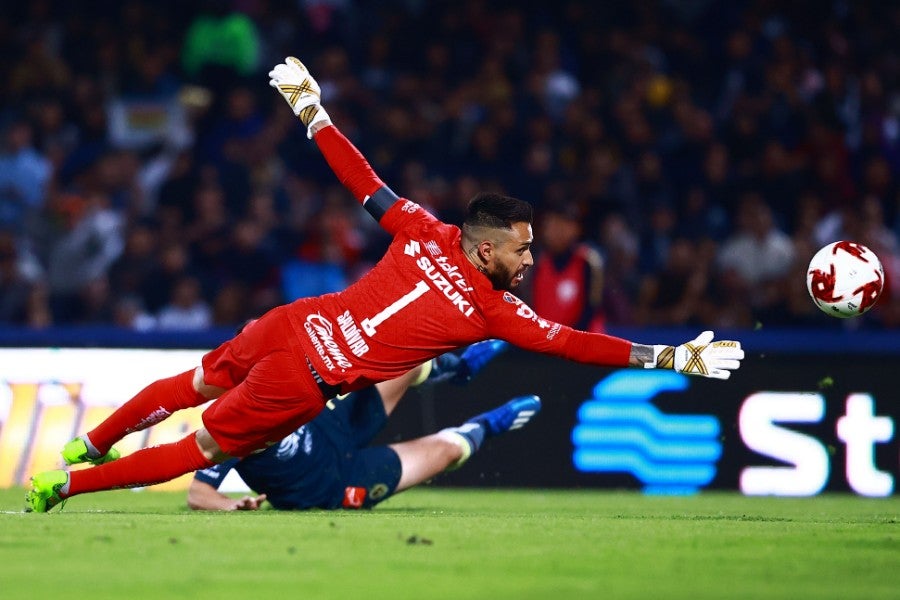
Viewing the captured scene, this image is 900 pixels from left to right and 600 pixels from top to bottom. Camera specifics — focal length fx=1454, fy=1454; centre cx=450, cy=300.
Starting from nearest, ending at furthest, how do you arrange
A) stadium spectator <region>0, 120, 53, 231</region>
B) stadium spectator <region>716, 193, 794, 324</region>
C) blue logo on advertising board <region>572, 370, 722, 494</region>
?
blue logo on advertising board <region>572, 370, 722, 494</region>, stadium spectator <region>716, 193, 794, 324</region>, stadium spectator <region>0, 120, 53, 231</region>

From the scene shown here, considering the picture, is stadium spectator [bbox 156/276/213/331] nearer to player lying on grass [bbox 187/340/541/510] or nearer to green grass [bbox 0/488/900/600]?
player lying on grass [bbox 187/340/541/510]

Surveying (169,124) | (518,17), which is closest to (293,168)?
(169,124)

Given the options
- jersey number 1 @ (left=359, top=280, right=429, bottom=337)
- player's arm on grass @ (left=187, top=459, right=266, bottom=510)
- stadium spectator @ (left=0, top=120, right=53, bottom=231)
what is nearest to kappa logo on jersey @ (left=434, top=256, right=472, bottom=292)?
jersey number 1 @ (left=359, top=280, right=429, bottom=337)

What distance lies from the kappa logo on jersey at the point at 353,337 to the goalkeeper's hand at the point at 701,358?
147 cm

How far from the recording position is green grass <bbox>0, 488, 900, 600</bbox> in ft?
16.9

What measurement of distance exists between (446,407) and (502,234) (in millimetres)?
4164

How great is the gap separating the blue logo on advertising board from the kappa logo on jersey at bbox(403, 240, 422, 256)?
406 cm

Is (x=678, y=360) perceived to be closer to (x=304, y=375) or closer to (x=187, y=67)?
(x=304, y=375)

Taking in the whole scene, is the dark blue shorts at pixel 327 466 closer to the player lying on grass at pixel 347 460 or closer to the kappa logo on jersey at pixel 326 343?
the player lying on grass at pixel 347 460

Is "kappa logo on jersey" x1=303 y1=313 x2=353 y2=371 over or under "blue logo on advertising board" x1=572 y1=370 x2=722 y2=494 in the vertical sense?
under

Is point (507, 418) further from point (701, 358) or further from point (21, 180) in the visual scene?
point (21, 180)

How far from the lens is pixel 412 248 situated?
7570 millimetres

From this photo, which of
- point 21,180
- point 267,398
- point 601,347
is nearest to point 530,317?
point 601,347

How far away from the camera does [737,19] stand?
51.2ft
